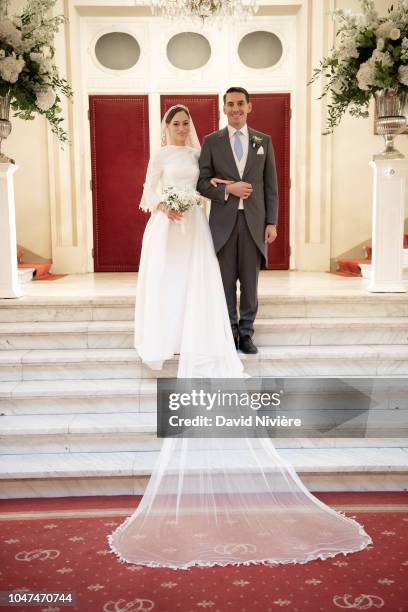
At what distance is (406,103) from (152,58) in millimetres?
3670

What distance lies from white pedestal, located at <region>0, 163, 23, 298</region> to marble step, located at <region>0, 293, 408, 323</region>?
16 centimetres

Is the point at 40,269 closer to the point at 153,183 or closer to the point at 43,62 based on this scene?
the point at 43,62

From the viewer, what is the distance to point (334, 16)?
5.05m

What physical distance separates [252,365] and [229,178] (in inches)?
51.1

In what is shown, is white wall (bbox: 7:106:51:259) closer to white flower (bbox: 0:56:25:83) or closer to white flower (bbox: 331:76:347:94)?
white flower (bbox: 0:56:25:83)

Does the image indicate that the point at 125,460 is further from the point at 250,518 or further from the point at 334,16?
the point at 334,16

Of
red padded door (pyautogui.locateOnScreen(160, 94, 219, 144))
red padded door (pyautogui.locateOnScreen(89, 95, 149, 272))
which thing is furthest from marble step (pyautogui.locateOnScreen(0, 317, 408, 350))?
red padded door (pyautogui.locateOnScreen(160, 94, 219, 144))

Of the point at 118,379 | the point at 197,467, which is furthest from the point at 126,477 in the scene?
the point at 118,379

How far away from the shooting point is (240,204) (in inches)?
168

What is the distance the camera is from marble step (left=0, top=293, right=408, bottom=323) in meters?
4.95

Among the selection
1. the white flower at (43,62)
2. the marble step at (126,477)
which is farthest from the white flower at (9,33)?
the marble step at (126,477)

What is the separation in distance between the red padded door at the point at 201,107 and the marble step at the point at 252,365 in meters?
4.16

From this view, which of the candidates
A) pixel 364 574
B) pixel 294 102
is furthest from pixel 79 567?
pixel 294 102

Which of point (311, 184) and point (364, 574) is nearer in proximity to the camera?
point (364, 574)
